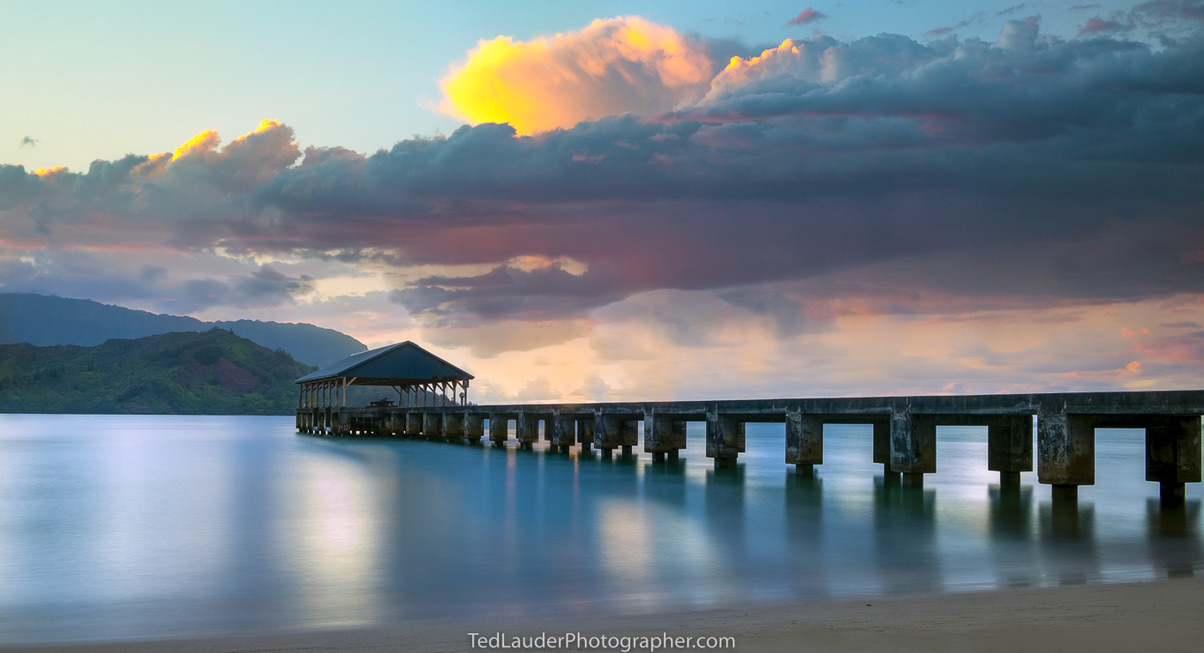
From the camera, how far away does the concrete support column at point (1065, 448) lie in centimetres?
1806

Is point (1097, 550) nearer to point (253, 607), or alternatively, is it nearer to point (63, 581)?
point (253, 607)

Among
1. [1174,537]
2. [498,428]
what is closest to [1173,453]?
[1174,537]

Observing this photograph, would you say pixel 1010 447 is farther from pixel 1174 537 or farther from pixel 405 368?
pixel 405 368

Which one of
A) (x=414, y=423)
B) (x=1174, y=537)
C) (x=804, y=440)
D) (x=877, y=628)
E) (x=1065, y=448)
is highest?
(x=1065, y=448)

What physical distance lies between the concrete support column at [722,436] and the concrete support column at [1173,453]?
11.8m

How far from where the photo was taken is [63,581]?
37.3 ft

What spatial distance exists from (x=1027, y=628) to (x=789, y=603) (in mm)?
2596

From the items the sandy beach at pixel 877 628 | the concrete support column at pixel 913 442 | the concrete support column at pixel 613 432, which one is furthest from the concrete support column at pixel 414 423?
the sandy beach at pixel 877 628

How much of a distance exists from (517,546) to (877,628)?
8.10 meters

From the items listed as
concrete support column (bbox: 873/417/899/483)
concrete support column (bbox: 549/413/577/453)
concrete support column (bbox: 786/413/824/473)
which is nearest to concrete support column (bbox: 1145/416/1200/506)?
concrete support column (bbox: 786/413/824/473)

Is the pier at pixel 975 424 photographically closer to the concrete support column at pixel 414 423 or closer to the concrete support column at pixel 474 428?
the concrete support column at pixel 474 428

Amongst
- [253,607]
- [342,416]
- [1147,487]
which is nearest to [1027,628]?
[253,607]

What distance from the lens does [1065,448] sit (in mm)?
18094

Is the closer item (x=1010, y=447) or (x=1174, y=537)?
(x=1174, y=537)
